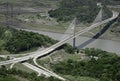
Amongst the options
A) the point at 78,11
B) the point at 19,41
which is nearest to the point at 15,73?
the point at 19,41

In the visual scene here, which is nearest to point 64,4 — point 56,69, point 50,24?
point 50,24

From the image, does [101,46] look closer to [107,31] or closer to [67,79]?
[107,31]

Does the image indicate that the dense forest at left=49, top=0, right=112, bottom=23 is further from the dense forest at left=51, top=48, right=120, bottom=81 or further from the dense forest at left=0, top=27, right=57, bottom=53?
the dense forest at left=51, top=48, right=120, bottom=81

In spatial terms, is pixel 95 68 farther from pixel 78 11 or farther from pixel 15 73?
pixel 78 11

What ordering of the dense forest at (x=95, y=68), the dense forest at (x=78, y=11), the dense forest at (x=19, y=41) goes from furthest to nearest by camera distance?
the dense forest at (x=78, y=11), the dense forest at (x=19, y=41), the dense forest at (x=95, y=68)

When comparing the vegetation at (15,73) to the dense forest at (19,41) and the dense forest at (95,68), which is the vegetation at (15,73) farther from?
the dense forest at (19,41)

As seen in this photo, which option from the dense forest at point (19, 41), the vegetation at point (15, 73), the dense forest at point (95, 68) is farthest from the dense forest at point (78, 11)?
the vegetation at point (15, 73)
